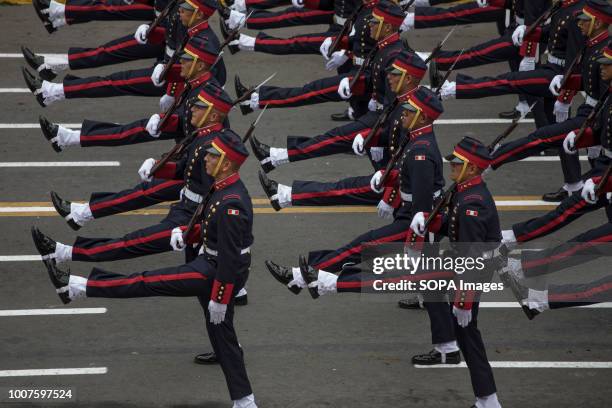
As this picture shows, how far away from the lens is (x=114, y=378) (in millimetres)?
10273

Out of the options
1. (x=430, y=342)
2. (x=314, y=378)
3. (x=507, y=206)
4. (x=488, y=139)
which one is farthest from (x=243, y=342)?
(x=488, y=139)

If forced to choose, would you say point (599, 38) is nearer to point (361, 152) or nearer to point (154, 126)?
point (361, 152)

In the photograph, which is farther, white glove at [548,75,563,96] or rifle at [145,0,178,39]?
rifle at [145,0,178,39]

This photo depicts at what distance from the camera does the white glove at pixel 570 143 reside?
12367 mm

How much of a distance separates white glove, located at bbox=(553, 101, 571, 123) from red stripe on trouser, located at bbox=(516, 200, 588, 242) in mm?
1948

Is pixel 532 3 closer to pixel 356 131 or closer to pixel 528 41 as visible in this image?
pixel 528 41

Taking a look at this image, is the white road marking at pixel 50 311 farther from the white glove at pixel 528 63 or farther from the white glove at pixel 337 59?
the white glove at pixel 528 63

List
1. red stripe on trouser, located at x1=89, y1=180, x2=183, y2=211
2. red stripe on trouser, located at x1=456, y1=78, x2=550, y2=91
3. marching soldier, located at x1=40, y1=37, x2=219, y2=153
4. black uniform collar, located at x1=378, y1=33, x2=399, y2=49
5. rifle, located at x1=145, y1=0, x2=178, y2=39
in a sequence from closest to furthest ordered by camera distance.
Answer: red stripe on trouser, located at x1=89, y1=180, x2=183, y2=211 → marching soldier, located at x1=40, y1=37, x2=219, y2=153 → black uniform collar, located at x1=378, y1=33, x2=399, y2=49 → red stripe on trouser, located at x1=456, y1=78, x2=550, y2=91 → rifle, located at x1=145, y1=0, x2=178, y2=39

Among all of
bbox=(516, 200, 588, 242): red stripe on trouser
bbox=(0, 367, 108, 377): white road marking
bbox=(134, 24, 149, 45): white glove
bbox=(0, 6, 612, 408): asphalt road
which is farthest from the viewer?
bbox=(134, 24, 149, 45): white glove

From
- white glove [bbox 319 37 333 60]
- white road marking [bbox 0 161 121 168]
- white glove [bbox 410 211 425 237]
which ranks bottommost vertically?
white road marking [bbox 0 161 121 168]

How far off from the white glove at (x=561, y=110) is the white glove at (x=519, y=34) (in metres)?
1.29

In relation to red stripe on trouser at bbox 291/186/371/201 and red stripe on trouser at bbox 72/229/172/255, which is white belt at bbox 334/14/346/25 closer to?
red stripe on trouser at bbox 291/186/371/201

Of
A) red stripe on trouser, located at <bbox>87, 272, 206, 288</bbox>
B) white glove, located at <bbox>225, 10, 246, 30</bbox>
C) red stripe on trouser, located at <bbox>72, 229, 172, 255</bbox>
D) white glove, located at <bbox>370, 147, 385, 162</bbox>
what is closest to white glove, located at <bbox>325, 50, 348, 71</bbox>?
white glove, located at <bbox>225, 10, 246, 30</bbox>

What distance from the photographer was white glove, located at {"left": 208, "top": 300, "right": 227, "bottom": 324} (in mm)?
9523
